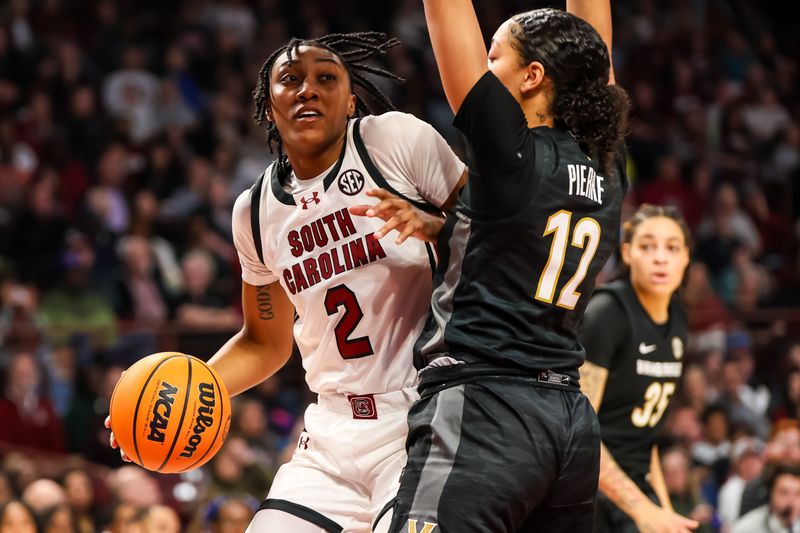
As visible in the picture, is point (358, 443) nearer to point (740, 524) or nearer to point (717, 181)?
point (740, 524)

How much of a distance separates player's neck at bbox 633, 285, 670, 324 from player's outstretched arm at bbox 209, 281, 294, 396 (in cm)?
162

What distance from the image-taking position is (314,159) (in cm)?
379

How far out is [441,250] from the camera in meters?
3.23

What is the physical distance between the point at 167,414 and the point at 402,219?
1033 millimetres

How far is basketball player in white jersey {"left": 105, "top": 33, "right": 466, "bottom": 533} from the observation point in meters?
3.67

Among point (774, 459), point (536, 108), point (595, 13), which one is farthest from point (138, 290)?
point (536, 108)

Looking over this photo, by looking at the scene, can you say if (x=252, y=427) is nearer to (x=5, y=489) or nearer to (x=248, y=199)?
(x=5, y=489)

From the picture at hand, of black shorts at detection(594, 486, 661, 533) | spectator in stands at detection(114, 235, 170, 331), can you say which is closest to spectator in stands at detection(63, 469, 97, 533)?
spectator in stands at detection(114, 235, 170, 331)

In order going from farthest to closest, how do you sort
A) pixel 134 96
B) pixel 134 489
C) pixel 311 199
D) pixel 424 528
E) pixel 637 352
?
pixel 134 96 < pixel 134 489 < pixel 637 352 < pixel 311 199 < pixel 424 528

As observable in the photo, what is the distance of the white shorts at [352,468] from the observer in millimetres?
3656

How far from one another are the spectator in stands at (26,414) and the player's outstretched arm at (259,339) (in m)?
4.39

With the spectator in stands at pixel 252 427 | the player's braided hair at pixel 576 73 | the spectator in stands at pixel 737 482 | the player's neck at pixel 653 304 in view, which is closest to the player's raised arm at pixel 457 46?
the player's braided hair at pixel 576 73

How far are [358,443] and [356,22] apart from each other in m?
10.1

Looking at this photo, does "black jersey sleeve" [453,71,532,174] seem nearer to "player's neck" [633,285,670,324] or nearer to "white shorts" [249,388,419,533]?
"white shorts" [249,388,419,533]
